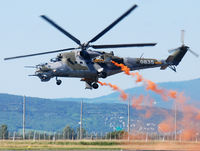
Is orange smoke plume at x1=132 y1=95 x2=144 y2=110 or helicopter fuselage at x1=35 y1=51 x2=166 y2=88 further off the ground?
helicopter fuselage at x1=35 y1=51 x2=166 y2=88

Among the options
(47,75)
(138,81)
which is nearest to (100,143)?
(138,81)

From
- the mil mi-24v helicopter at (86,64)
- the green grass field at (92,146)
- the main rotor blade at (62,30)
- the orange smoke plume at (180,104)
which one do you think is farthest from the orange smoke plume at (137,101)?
the main rotor blade at (62,30)

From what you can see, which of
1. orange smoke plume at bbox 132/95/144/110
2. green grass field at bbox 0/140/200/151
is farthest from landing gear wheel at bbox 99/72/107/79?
green grass field at bbox 0/140/200/151

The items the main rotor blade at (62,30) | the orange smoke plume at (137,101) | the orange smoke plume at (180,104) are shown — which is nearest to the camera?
the main rotor blade at (62,30)

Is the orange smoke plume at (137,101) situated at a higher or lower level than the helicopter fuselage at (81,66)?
lower

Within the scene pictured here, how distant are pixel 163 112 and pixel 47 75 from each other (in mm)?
29512

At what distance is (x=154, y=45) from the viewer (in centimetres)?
5744

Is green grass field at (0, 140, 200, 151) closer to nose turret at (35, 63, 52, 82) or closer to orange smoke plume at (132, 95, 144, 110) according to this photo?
orange smoke plume at (132, 95, 144, 110)

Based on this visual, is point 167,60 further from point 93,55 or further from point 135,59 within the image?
point 93,55

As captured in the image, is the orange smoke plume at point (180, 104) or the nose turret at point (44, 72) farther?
the orange smoke plume at point (180, 104)

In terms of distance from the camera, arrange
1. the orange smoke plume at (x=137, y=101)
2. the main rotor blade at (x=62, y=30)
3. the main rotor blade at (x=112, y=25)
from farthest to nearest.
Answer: the orange smoke plume at (x=137, y=101) → the main rotor blade at (x=62, y=30) → the main rotor blade at (x=112, y=25)

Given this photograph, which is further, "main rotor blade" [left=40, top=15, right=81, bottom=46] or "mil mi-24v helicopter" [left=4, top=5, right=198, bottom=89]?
"mil mi-24v helicopter" [left=4, top=5, right=198, bottom=89]

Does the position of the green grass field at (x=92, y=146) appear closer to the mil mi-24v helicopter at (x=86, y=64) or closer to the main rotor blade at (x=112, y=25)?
the mil mi-24v helicopter at (x=86, y=64)

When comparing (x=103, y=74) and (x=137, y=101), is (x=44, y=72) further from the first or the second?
(x=137, y=101)
